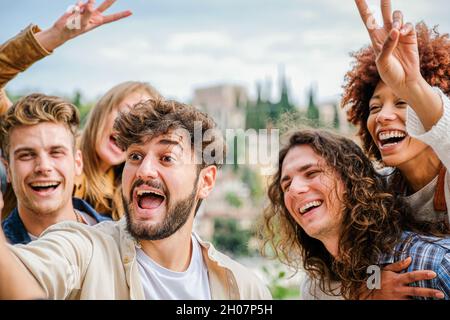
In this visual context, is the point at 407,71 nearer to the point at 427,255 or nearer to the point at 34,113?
the point at 427,255

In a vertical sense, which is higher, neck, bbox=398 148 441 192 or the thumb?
the thumb

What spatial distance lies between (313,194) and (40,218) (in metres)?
0.92

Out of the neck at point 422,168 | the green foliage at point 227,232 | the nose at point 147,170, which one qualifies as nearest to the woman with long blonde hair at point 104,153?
the nose at point 147,170

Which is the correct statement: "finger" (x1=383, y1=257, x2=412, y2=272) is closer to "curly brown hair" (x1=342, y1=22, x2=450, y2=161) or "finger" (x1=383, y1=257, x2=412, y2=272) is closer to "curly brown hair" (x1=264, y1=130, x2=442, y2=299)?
"curly brown hair" (x1=264, y1=130, x2=442, y2=299)

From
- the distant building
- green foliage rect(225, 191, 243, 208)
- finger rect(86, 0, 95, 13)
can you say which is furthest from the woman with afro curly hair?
green foliage rect(225, 191, 243, 208)

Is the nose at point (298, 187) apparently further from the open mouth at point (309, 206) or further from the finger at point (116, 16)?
the finger at point (116, 16)

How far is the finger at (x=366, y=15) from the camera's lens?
1826 millimetres

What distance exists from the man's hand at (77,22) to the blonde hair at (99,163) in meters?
0.27

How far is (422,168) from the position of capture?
1.97 metres

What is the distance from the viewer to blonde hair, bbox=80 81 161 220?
2.13 metres

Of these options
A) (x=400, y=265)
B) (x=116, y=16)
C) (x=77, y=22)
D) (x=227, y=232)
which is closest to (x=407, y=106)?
(x=400, y=265)

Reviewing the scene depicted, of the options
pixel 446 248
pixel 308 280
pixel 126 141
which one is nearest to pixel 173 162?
pixel 126 141

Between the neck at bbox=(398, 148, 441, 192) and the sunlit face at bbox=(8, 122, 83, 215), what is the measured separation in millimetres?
1144
